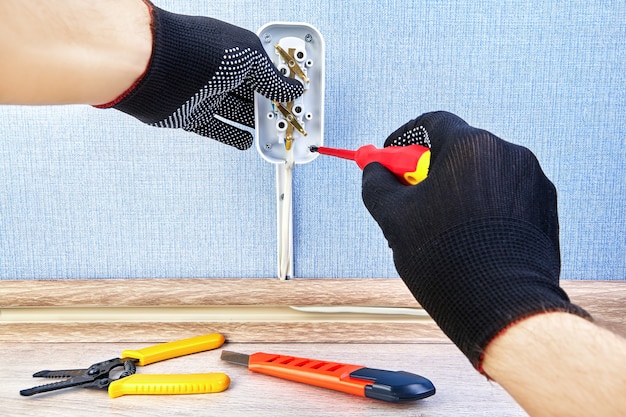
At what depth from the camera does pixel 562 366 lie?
238 mm

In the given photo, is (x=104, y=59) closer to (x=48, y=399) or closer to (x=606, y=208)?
(x=48, y=399)

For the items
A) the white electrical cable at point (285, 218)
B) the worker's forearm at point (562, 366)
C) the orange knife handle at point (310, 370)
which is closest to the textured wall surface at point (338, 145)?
the white electrical cable at point (285, 218)

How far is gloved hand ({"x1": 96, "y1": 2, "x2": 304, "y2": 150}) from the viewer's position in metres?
0.38

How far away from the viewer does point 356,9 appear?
0.48 metres

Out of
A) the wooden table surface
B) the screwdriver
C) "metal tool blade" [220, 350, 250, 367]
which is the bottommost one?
the wooden table surface

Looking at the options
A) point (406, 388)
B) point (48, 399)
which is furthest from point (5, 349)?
point (406, 388)

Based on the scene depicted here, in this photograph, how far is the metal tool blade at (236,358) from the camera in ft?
1.49

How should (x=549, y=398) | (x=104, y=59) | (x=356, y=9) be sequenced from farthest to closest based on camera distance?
1. (x=356, y=9)
2. (x=104, y=59)
3. (x=549, y=398)

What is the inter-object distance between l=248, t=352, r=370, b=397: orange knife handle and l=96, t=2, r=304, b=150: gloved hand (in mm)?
247

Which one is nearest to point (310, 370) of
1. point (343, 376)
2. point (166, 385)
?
point (343, 376)

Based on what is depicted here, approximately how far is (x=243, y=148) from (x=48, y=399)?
1.01 ft

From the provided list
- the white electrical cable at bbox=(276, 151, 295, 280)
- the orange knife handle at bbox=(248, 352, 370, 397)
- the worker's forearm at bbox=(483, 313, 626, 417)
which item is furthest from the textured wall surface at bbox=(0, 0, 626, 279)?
the worker's forearm at bbox=(483, 313, 626, 417)

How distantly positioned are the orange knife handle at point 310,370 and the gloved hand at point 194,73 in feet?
0.81

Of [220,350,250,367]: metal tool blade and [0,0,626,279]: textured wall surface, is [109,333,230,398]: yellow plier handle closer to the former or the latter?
[220,350,250,367]: metal tool blade
